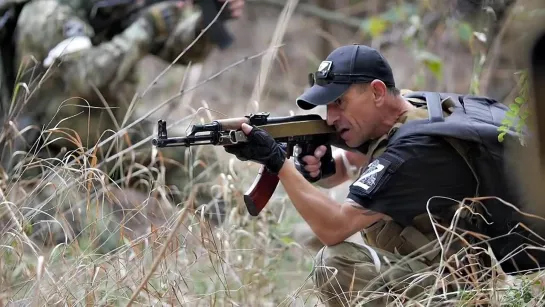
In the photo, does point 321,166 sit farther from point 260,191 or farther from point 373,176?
point 373,176

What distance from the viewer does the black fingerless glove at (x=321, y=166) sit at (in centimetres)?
317

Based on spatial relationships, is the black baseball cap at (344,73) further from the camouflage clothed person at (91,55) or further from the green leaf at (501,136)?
the camouflage clothed person at (91,55)

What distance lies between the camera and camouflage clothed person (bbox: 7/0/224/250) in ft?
16.2

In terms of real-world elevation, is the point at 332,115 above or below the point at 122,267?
above

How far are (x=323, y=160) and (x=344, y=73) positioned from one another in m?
0.40

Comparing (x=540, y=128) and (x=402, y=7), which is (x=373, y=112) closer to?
(x=540, y=128)

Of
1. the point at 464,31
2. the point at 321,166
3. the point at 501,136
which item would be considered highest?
the point at 501,136

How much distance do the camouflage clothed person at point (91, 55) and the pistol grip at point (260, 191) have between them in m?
1.58

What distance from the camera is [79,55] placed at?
5.00 meters

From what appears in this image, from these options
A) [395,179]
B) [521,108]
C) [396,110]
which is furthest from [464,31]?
[521,108]

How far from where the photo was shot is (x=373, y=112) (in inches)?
120

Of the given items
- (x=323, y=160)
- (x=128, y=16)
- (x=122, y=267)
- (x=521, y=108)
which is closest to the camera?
(x=521, y=108)

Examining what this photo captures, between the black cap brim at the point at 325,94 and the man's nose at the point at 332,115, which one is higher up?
the black cap brim at the point at 325,94

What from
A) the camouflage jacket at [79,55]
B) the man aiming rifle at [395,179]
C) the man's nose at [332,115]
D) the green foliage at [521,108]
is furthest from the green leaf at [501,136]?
the camouflage jacket at [79,55]
